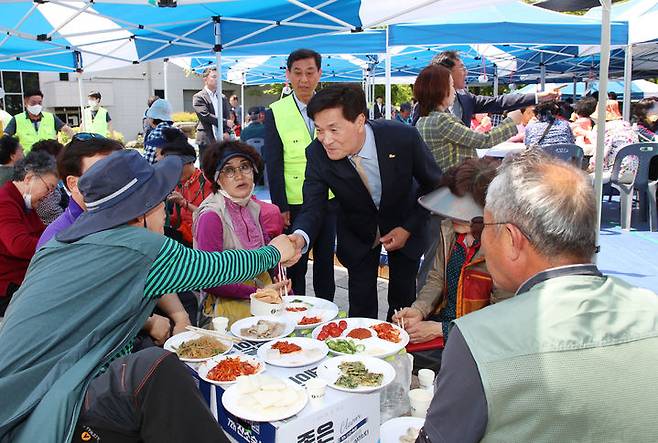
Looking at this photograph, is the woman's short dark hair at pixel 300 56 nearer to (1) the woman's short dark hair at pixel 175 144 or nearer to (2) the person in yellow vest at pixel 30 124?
(1) the woman's short dark hair at pixel 175 144

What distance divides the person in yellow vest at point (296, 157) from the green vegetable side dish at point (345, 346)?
166 cm

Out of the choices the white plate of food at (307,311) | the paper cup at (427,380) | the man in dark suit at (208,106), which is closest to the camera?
the paper cup at (427,380)

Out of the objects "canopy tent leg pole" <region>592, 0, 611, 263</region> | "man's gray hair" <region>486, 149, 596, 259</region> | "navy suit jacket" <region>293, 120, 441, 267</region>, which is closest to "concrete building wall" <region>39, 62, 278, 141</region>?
"navy suit jacket" <region>293, 120, 441, 267</region>

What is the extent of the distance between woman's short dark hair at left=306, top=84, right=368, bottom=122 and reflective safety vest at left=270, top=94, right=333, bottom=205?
0.90 metres

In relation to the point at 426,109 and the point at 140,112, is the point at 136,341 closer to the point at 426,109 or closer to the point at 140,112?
the point at 426,109

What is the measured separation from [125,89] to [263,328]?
89.4 ft

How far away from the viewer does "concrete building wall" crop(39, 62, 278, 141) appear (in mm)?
24812

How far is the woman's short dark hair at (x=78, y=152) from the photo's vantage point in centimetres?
279

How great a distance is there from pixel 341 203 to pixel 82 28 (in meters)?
5.84

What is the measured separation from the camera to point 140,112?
27203mm

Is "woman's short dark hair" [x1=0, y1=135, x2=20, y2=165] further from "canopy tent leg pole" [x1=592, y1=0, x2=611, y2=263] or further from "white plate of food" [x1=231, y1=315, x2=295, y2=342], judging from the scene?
"canopy tent leg pole" [x1=592, y1=0, x2=611, y2=263]

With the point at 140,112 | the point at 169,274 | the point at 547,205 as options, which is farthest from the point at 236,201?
the point at 140,112

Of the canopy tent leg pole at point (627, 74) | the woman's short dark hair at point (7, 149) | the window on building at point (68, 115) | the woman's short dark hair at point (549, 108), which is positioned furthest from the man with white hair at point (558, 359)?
the window on building at point (68, 115)

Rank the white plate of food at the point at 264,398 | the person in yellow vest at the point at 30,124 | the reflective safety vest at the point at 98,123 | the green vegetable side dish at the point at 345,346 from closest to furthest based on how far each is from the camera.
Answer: the white plate of food at the point at 264,398 → the green vegetable side dish at the point at 345,346 → the person in yellow vest at the point at 30,124 → the reflective safety vest at the point at 98,123
